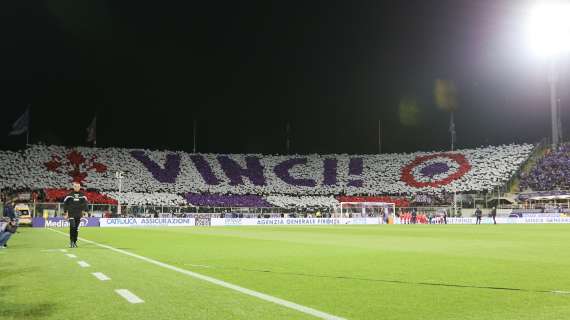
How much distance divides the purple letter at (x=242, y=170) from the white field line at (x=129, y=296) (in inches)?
2671

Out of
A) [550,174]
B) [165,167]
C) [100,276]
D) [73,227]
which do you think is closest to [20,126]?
[165,167]

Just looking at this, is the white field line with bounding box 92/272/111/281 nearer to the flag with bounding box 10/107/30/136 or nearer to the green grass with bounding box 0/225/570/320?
the green grass with bounding box 0/225/570/320

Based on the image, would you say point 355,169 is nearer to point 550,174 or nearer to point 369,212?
point 369,212

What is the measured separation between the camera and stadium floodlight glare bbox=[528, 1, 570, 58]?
6425 centimetres

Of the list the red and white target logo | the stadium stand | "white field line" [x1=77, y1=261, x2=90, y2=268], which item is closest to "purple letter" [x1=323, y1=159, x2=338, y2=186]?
the red and white target logo

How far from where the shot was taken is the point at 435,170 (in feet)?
260

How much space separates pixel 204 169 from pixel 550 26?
51.5 metres

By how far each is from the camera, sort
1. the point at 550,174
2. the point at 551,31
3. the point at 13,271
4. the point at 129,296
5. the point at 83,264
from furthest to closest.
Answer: the point at 550,174 < the point at 551,31 < the point at 83,264 < the point at 13,271 < the point at 129,296

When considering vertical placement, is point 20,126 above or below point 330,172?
above

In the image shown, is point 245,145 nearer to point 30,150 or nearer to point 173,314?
point 30,150

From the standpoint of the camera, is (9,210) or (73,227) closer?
(73,227)

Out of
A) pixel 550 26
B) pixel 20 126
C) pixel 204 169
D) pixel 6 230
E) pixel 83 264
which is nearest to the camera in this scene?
pixel 83 264

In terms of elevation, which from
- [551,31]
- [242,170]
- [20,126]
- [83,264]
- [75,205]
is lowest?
[83,264]

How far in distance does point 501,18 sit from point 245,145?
46872mm
